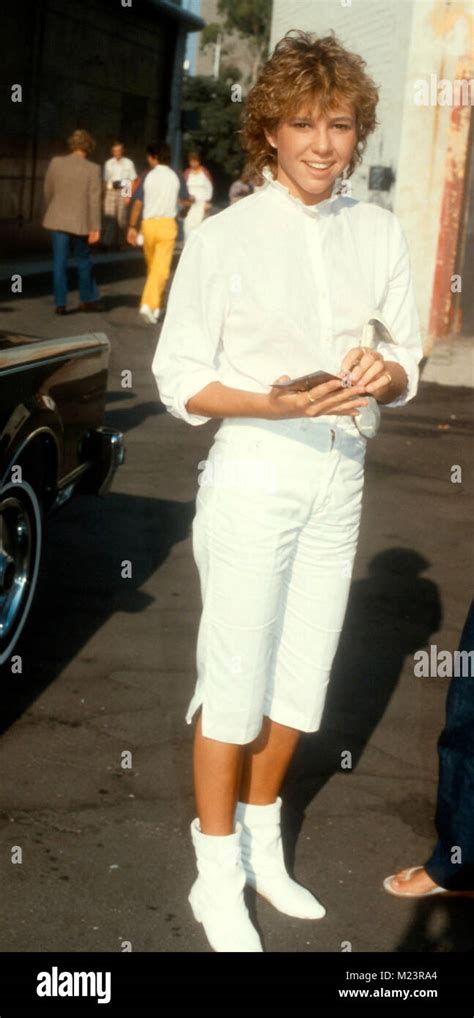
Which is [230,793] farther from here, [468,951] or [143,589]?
[143,589]

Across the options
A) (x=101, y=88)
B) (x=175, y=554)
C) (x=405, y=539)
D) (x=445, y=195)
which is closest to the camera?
(x=175, y=554)

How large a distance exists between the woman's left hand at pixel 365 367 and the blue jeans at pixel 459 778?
753 millimetres

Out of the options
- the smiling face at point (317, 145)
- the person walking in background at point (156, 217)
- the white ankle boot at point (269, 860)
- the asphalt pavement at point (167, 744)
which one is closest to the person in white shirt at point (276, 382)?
the smiling face at point (317, 145)

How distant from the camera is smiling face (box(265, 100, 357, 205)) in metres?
2.93

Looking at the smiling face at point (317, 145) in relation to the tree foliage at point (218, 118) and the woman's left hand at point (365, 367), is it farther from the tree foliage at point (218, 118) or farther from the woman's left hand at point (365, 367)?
the tree foliage at point (218, 118)

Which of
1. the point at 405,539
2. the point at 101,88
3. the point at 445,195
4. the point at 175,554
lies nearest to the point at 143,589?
the point at 175,554

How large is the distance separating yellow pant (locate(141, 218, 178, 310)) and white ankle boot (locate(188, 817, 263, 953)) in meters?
12.4

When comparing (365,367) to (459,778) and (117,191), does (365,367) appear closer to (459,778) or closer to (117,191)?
(459,778)

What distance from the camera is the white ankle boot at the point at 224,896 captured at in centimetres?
314

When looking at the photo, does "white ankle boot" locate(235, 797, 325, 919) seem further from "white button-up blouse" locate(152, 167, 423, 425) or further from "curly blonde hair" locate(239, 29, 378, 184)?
"curly blonde hair" locate(239, 29, 378, 184)

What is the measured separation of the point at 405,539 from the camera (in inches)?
279

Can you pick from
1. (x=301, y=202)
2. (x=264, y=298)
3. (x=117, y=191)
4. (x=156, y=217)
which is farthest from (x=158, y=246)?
(x=264, y=298)

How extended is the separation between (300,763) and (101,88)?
24333 millimetres

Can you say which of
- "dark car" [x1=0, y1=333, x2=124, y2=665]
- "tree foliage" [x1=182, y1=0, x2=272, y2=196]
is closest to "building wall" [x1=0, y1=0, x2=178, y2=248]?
"tree foliage" [x1=182, y1=0, x2=272, y2=196]
